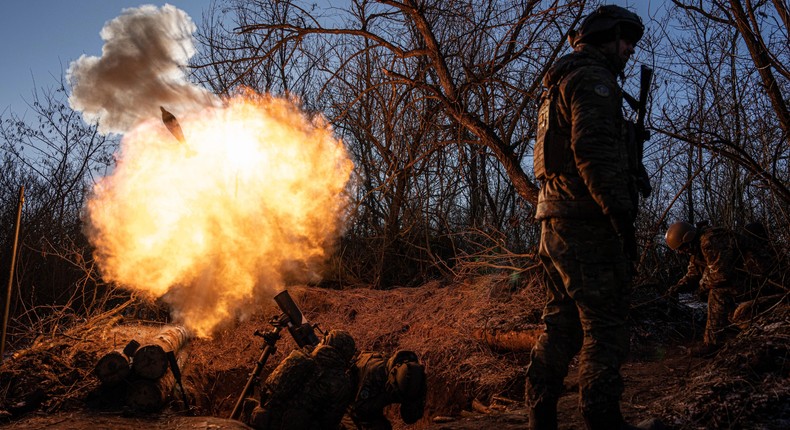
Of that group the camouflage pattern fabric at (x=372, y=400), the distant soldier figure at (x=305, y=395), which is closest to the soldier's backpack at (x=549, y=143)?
the camouflage pattern fabric at (x=372, y=400)

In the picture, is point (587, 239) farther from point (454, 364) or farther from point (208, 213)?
point (208, 213)

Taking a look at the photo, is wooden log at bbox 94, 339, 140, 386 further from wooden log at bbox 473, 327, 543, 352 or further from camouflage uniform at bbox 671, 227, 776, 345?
camouflage uniform at bbox 671, 227, 776, 345

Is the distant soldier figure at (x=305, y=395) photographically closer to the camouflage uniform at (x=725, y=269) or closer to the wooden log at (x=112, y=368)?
the wooden log at (x=112, y=368)

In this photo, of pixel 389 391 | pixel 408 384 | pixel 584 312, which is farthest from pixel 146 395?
pixel 584 312

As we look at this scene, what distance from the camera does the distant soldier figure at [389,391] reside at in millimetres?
4945

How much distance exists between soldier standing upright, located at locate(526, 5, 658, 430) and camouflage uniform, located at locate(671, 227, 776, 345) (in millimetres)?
3685

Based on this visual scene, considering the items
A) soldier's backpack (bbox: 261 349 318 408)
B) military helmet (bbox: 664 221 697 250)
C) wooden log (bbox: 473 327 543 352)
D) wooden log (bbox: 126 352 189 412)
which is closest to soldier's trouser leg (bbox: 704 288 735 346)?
military helmet (bbox: 664 221 697 250)

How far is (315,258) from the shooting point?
11.5 m

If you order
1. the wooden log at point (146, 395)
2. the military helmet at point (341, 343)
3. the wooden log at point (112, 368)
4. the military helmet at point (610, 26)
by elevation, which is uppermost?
the military helmet at point (610, 26)

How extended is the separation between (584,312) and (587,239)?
18.2 inches

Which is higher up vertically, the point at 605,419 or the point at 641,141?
the point at 641,141

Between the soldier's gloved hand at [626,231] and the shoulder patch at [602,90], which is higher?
the shoulder patch at [602,90]

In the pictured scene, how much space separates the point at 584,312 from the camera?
10.9 ft

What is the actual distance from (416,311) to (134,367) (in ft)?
14.1
